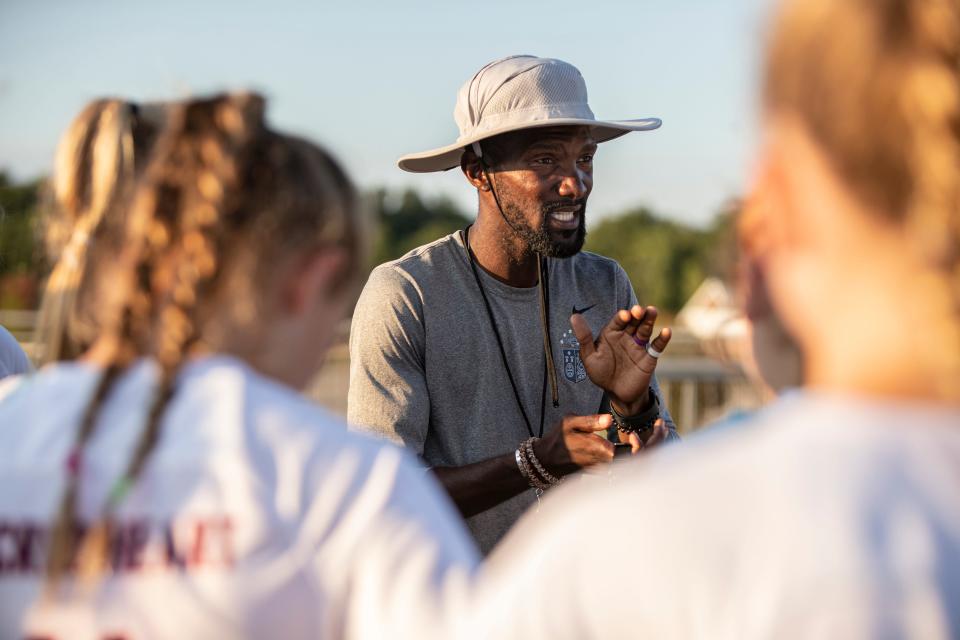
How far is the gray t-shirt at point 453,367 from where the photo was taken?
3975 mm

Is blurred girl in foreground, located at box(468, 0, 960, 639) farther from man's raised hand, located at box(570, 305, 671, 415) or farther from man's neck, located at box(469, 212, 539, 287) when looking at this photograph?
man's neck, located at box(469, 212, 539, 287)

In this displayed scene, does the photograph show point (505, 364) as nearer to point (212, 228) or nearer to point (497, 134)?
point (497, 134)

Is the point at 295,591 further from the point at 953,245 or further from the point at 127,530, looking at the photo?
the point at 953,245

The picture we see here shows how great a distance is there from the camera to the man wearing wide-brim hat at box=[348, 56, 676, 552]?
3803 millimetres

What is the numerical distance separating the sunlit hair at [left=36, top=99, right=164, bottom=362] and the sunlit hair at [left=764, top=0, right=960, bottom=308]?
1.20m

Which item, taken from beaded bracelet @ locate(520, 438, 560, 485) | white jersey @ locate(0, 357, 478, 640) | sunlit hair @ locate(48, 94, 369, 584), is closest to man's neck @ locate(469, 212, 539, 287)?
beaded bracelet @ locate(520, 438, 560, 485)

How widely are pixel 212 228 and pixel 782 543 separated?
95cm

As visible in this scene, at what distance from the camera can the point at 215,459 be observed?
1.53 meters

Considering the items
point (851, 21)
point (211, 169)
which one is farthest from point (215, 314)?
point (851, 21)

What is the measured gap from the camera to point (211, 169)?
1.69 m

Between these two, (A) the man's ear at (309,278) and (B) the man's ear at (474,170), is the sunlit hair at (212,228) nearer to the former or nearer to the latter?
(A) the man's ear at (309,278)

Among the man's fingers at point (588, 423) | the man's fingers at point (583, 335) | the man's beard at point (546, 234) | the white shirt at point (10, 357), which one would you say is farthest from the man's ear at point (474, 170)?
the white shirt at point (10, 357)

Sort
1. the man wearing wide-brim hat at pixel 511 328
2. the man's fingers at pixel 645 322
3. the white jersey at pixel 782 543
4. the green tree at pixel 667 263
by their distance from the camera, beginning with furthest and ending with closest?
the green tree at pixel 667 263, the man wearing wide-brim hat at pixel 511 328, the man's fingers at pixel 645 322, the white jersey at pixel 782 543

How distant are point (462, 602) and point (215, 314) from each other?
572 mm
